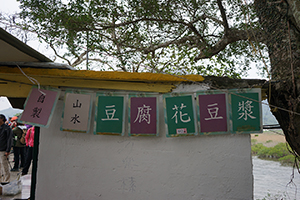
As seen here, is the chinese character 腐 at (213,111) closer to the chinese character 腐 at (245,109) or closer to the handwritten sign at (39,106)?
the chinese character 腐 at (245,109)

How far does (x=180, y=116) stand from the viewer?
304cm

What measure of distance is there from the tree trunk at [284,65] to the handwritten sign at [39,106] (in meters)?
2.96

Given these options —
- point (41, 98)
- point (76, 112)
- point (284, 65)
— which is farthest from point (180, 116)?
point (41, 98)

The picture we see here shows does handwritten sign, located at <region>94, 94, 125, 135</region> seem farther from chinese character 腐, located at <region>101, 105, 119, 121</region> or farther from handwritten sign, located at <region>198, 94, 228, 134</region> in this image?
handwritten sign, located at <region>198, 94, 228, 134</region>

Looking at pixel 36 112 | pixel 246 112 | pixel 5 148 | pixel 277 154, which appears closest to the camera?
pixel 246 112

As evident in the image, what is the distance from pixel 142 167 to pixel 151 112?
761 millimetres

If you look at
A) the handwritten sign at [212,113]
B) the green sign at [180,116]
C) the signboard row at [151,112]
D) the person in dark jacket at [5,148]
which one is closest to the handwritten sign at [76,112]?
the signboard row at [151,112]

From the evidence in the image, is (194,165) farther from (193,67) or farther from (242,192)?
(193,67)

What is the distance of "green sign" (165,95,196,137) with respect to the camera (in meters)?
3.01

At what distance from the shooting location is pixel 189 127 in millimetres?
3012

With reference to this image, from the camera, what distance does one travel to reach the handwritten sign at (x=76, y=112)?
3.15 metres

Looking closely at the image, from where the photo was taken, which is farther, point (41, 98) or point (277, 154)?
point (277, 154)

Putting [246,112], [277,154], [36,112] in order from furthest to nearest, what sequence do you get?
[277,154]
[36,112]
[246,112]

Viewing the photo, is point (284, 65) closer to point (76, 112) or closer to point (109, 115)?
point (109, 115)
